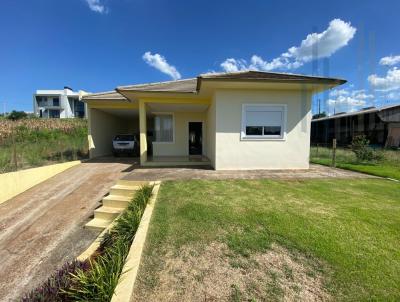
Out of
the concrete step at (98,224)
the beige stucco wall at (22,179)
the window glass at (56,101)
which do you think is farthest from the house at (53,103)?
the concrete step at (98,224)

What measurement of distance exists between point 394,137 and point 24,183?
2583 centimetres

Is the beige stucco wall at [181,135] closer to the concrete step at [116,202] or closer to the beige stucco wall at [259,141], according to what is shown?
the beige stucco wall at [259,141]

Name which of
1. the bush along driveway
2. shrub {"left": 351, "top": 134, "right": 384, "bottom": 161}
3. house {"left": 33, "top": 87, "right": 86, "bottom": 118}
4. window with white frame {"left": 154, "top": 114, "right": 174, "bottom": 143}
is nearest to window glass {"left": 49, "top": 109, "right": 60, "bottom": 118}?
house {"left": 33, "top": 87, "right": 86, "bottom": 118}

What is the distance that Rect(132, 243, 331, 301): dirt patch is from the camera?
2.37 m

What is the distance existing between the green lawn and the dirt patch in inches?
0.7

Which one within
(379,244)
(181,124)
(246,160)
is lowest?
(379,244)

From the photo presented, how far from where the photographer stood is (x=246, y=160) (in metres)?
8.78

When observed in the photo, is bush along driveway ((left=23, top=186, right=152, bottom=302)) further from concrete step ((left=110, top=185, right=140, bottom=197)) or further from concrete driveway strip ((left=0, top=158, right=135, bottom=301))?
concrete step ((left=110, top=185, right=140, bottom=197))

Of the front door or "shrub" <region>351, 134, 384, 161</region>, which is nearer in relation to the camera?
"shrub" <region>351, 134, 384, 161</region>

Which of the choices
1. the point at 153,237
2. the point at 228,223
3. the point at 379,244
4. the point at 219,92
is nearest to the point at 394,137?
the point at 219,92

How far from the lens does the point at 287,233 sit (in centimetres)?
351

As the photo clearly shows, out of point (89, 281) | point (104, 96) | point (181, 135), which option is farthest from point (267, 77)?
point (104, 96)

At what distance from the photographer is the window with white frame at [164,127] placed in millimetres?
12648

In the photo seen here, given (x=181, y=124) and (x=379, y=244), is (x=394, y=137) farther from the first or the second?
(x=379, y=244)
